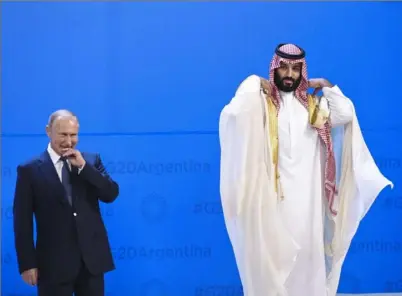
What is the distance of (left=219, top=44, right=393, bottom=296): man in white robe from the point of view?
2.99 metres

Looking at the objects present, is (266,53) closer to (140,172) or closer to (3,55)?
(140,172)

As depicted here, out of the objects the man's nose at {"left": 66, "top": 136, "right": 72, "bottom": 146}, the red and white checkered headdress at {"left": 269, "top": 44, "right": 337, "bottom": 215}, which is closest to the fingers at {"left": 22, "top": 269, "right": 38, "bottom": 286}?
the man's nose at {"left": 66, "top": 136, "right": 72, "bottom": 146}

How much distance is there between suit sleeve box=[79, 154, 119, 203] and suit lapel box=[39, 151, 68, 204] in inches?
4.6

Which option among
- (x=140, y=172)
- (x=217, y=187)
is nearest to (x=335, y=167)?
(x=217, y=187)

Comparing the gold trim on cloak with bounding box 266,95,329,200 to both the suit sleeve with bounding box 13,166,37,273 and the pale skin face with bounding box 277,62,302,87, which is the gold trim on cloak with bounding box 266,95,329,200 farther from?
the suit sleeve with bounding box 13,166,37,273

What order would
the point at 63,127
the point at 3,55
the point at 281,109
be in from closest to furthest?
the point at 63,127 → the point at 281,109 → the point at 3,55

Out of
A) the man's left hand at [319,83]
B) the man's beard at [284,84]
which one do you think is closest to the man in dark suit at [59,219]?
the man's beard at [284,84]

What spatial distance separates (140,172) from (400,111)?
5.21 feet

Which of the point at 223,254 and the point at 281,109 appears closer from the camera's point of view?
the point at 281,109

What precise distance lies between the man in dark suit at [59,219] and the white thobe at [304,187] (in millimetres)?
840

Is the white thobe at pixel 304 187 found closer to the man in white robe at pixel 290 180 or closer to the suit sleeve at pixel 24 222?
the man in white robe at pixel 290 180

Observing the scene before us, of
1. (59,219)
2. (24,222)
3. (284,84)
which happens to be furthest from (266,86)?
(24,222)

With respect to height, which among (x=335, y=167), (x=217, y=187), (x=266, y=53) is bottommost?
(x=217, y=187)

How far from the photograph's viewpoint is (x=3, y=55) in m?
3.83
